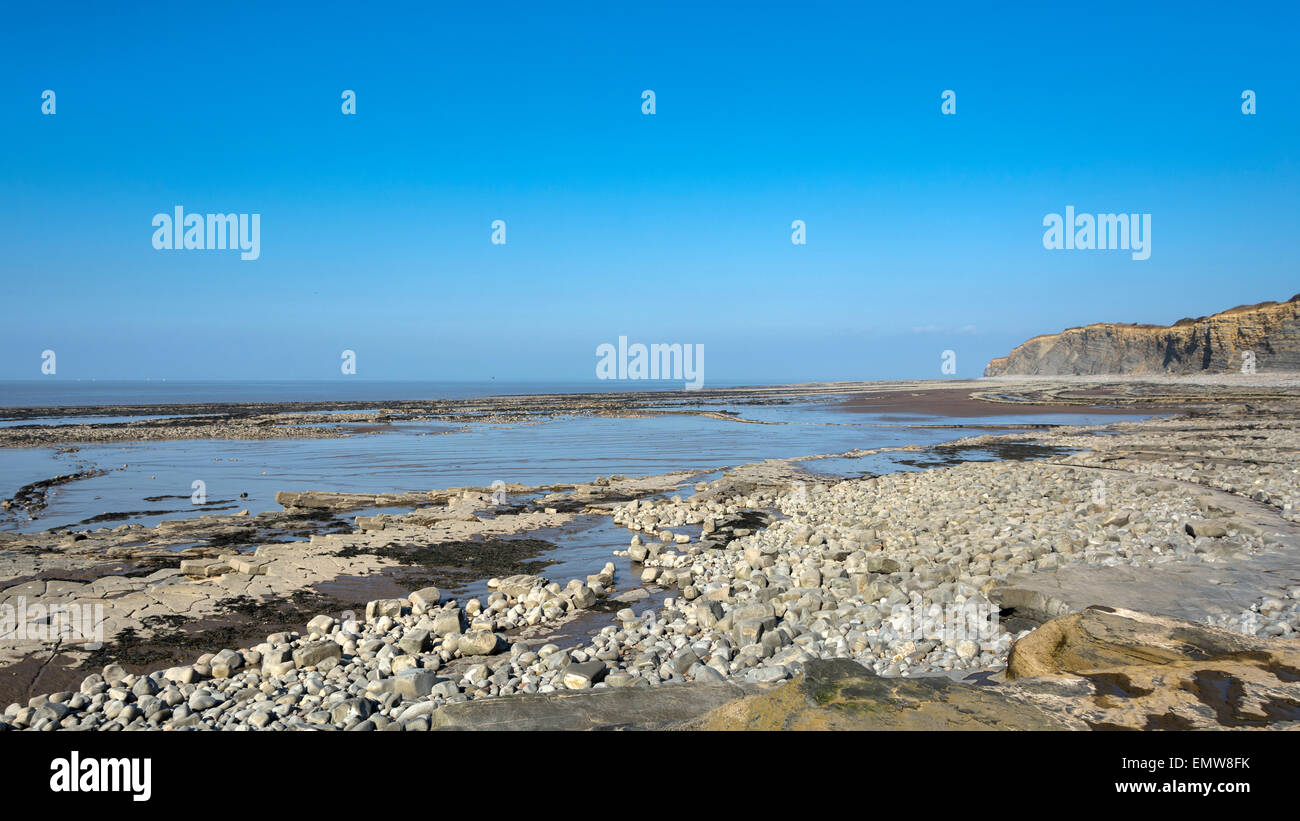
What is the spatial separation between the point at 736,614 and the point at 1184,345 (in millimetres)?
135769

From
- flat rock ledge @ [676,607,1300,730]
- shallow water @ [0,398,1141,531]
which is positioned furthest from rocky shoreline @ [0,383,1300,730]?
shallow water @ [0,398,1141,531]

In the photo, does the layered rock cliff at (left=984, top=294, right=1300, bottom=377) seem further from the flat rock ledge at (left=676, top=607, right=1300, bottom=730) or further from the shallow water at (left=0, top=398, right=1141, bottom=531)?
the flat rock ledge at (left=676, top=607, right=1300, bottom=730)

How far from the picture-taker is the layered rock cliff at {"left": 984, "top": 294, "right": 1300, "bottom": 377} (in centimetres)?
9312

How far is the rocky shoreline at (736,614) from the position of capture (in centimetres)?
439

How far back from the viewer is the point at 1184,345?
113 meters

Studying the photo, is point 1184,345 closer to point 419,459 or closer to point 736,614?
point 419,459

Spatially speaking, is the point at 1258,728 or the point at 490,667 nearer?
the point at 1258,728

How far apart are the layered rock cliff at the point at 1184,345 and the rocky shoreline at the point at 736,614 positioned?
104 meters

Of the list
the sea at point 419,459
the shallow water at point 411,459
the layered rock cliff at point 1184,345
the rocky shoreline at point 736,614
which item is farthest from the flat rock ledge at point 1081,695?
the layered rock cliff at point 1184,345

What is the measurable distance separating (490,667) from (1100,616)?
5378 mm

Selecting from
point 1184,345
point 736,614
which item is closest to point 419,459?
point 736,614
